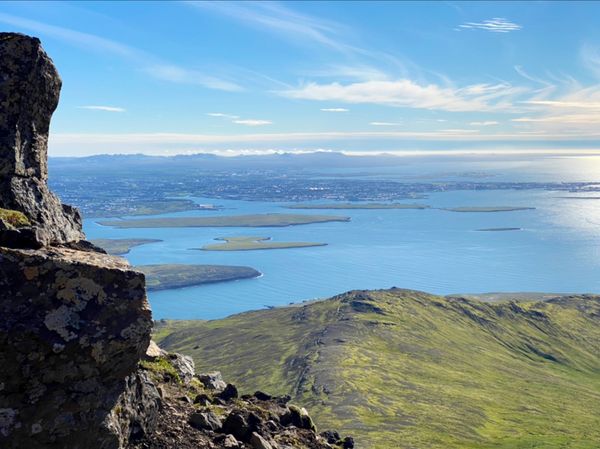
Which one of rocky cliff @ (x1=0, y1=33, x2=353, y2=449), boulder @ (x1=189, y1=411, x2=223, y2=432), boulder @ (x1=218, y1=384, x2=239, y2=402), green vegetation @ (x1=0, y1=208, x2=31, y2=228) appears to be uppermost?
green vegetation @ (x1=0, y1=208, x2=31, y2=228)

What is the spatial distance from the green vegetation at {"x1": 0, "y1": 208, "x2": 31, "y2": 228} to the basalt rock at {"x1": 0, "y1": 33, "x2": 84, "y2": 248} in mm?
663

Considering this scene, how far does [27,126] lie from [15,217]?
3.90 metres

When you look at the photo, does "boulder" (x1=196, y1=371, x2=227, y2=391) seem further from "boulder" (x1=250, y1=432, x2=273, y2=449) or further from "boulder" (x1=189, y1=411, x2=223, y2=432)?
"boulder" (x1=250, y1=432, x2=273, y2=449)

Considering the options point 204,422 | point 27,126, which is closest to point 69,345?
point 204,422

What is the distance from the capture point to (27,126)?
63.5 ft

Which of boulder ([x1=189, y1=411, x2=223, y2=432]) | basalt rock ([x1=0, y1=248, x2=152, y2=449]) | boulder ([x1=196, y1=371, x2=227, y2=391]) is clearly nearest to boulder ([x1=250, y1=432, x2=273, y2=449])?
boulder ([x1=189, y1=411, x2=223, y2=432])

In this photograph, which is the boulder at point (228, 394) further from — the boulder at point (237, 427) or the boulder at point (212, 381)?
the boulder at point (237, 427)

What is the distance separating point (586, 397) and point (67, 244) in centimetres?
20264

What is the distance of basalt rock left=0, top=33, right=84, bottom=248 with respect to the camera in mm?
18422

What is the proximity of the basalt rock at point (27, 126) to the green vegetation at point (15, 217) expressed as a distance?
663mm

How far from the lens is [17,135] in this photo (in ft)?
61.5

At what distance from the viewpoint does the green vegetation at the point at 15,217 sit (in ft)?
54.1

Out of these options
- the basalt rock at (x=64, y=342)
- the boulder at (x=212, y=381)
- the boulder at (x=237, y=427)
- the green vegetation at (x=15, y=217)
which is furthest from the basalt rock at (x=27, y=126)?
the boulder at (x=212, y=381)

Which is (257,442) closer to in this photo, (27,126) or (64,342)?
(64,342)
